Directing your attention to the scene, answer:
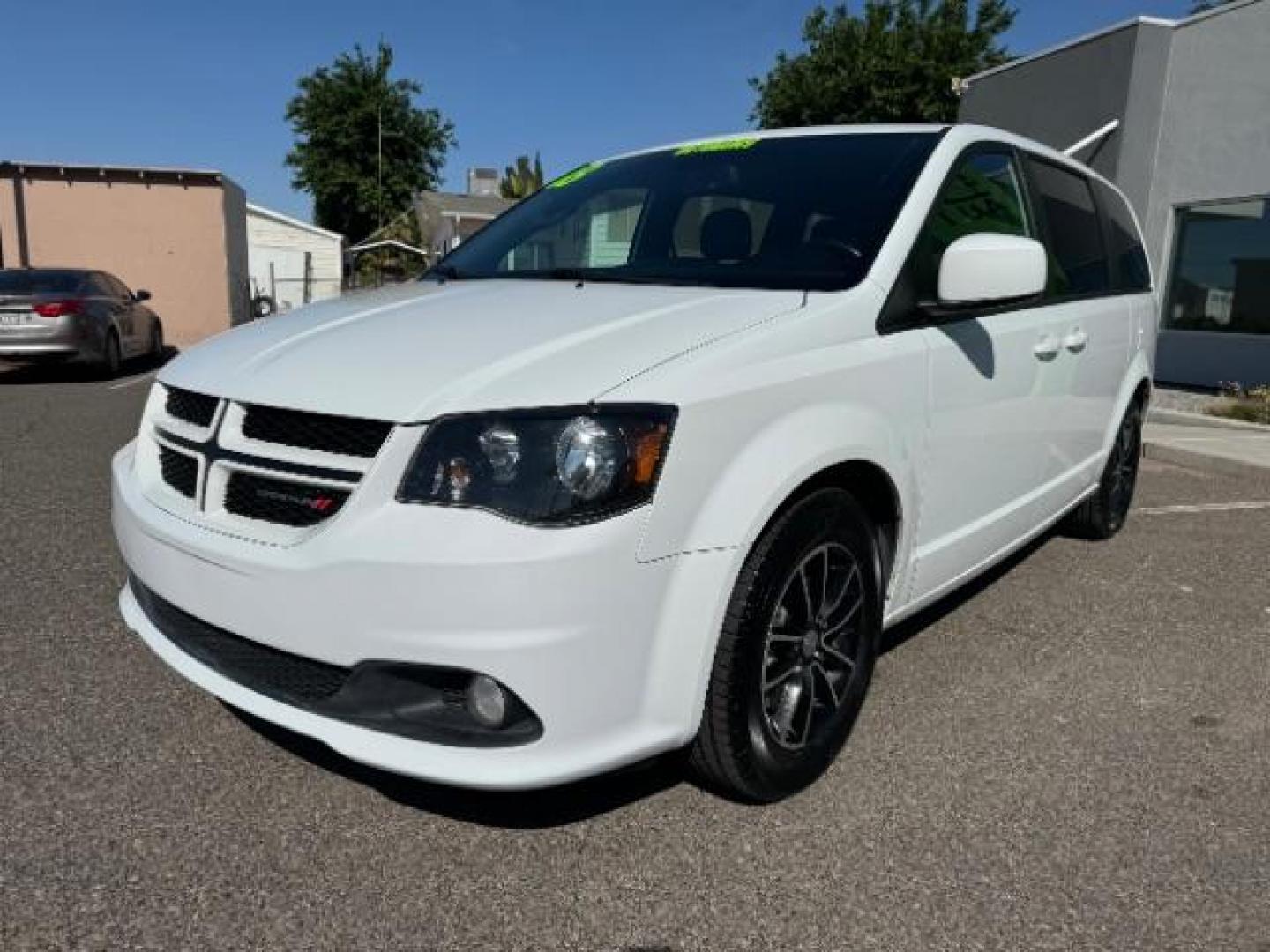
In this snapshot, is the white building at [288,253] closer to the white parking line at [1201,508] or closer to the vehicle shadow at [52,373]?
the vehicle shadow at [52,373]

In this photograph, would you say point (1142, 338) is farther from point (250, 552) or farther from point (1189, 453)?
point (250, 552)

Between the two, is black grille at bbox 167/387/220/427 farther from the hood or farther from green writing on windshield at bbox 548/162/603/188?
green writing on windshield at bbox 548/162/603/188

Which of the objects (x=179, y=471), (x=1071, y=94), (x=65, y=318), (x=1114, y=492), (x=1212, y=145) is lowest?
(x=1114, y=492)

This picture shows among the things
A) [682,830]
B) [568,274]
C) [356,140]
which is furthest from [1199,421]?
[356,140]

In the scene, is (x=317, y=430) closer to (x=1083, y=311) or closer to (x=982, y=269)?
(x=982, y=269)

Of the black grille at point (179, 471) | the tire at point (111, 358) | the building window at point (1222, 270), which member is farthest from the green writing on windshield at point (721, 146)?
the building window at point (1222, 270)

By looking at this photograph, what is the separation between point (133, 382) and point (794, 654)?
37.9 ft

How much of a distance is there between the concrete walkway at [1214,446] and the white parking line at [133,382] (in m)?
10.7

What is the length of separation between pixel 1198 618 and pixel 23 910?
3901 mm

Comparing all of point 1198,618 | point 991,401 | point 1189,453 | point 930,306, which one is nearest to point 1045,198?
point 991,401

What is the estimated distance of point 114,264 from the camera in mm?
20641

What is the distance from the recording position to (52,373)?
1250 cm

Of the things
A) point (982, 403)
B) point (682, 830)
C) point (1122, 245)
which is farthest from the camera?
point (1122, 245)

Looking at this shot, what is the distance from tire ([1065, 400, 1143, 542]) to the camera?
465cm
